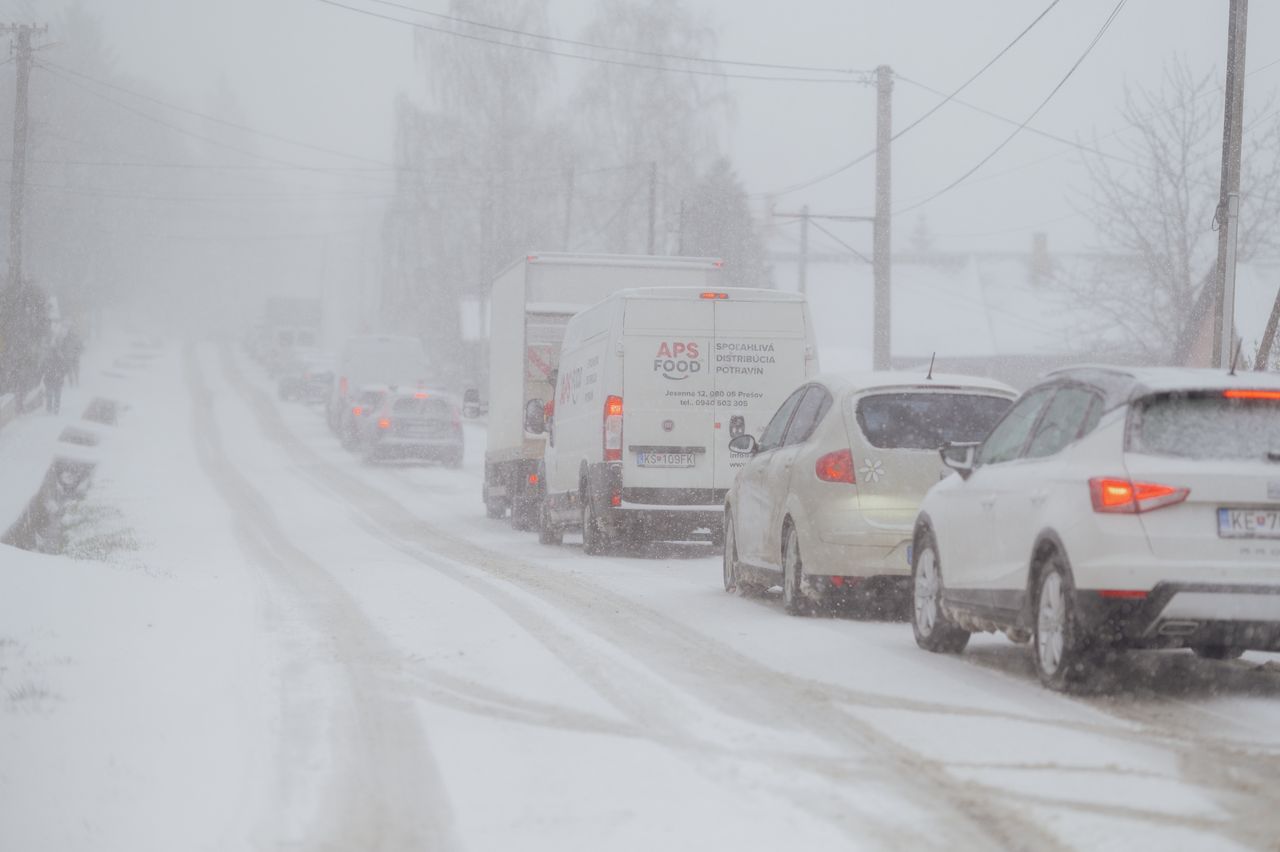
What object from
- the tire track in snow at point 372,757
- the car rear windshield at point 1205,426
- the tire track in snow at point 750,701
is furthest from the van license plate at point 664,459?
the car rear windshield at point 1205,426

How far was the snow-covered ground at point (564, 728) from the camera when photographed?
5.31 metres

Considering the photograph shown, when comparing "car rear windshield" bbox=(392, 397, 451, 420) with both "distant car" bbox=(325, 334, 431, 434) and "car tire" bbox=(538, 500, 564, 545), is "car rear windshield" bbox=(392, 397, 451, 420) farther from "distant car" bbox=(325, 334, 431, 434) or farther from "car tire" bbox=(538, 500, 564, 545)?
"car tire" bbox=(538, 500, 564, 545)

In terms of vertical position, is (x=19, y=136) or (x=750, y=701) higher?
(x=19, y=136)

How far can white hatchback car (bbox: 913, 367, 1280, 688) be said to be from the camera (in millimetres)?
7293

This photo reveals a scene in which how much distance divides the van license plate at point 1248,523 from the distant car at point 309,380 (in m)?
52.6

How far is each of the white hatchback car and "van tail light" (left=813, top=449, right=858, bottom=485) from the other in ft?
9.58

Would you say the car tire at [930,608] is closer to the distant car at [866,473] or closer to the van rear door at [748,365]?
the distant car at [866,473]

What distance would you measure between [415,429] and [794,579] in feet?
82.0

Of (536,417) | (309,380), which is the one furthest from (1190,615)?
(309,380)

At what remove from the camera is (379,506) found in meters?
26.3

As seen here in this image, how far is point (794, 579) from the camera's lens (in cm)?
1147

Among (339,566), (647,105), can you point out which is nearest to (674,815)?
(339,566)

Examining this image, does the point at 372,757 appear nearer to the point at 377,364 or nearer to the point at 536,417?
the point at 536,417

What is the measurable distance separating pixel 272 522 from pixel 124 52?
98.0 meters
